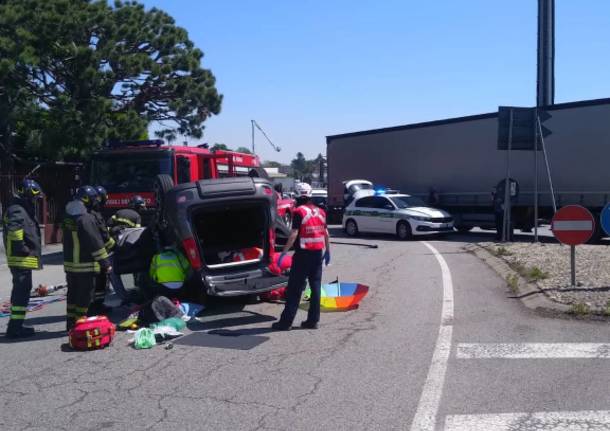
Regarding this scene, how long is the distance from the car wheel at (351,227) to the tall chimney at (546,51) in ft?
37.2

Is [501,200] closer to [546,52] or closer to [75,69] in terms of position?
[546,52]

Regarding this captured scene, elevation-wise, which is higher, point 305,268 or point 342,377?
point 305,268

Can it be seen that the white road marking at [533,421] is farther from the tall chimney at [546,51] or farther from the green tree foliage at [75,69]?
the tall chimney at [546,51]

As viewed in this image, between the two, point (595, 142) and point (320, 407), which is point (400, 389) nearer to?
point (320, 407)

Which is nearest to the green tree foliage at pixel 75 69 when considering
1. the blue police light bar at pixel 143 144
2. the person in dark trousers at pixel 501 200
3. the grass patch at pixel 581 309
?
the blue police light bar at pixel 143 144

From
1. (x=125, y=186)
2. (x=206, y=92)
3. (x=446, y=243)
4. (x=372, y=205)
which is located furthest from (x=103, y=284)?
(x=206, y=92)

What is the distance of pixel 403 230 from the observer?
20797 mm

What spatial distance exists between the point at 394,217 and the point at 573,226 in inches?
447

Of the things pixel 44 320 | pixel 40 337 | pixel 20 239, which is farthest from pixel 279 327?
pixel 44 320

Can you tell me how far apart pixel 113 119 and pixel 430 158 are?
11677 millimetres

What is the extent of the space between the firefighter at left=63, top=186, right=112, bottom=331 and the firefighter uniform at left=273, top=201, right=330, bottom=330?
2.20m

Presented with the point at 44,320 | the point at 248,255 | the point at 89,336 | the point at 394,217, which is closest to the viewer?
the point at 89,336

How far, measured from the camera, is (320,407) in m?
5.21

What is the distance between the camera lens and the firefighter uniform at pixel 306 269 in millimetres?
7891
